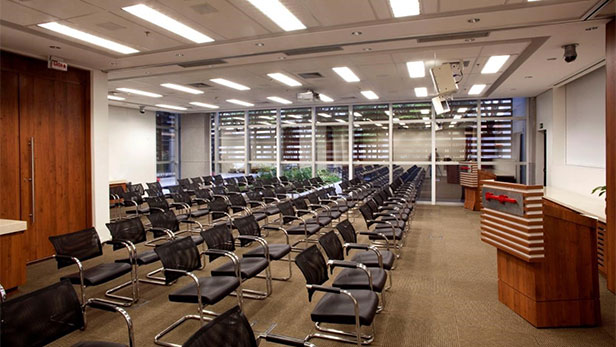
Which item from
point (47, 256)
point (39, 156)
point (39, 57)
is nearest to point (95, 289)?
point (47, 256)

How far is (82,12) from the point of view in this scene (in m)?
4.41

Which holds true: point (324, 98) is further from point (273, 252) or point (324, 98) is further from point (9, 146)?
point (9, 146)

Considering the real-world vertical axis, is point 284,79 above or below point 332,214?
above

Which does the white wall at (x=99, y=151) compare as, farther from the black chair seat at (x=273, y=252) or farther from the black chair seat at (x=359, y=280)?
the black chair seat at (x=359, y=280)

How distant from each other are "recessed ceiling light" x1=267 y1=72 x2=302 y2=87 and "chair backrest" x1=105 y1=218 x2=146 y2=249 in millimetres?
4440

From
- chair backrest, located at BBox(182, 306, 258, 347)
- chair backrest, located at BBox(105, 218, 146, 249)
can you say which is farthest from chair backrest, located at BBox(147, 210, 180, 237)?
chair backrest, located at BBox(182, 306, 258, 347)

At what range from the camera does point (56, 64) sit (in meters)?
6.10

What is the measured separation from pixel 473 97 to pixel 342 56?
6088 millimetres

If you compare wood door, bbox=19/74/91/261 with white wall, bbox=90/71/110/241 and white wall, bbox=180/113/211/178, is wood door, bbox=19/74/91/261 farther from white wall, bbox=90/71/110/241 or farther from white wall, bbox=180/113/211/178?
white wall, bbox=180/113/211/178

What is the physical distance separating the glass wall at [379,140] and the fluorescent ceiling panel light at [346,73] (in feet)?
12.9

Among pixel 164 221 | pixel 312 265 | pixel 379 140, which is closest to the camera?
pixel 312 265

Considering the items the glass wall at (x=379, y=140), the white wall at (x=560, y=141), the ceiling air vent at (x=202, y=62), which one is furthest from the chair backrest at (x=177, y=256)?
the glass wall at (x=379, y=140)

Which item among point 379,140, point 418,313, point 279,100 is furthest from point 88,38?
point 379,140

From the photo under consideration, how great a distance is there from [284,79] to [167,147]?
8.10m
